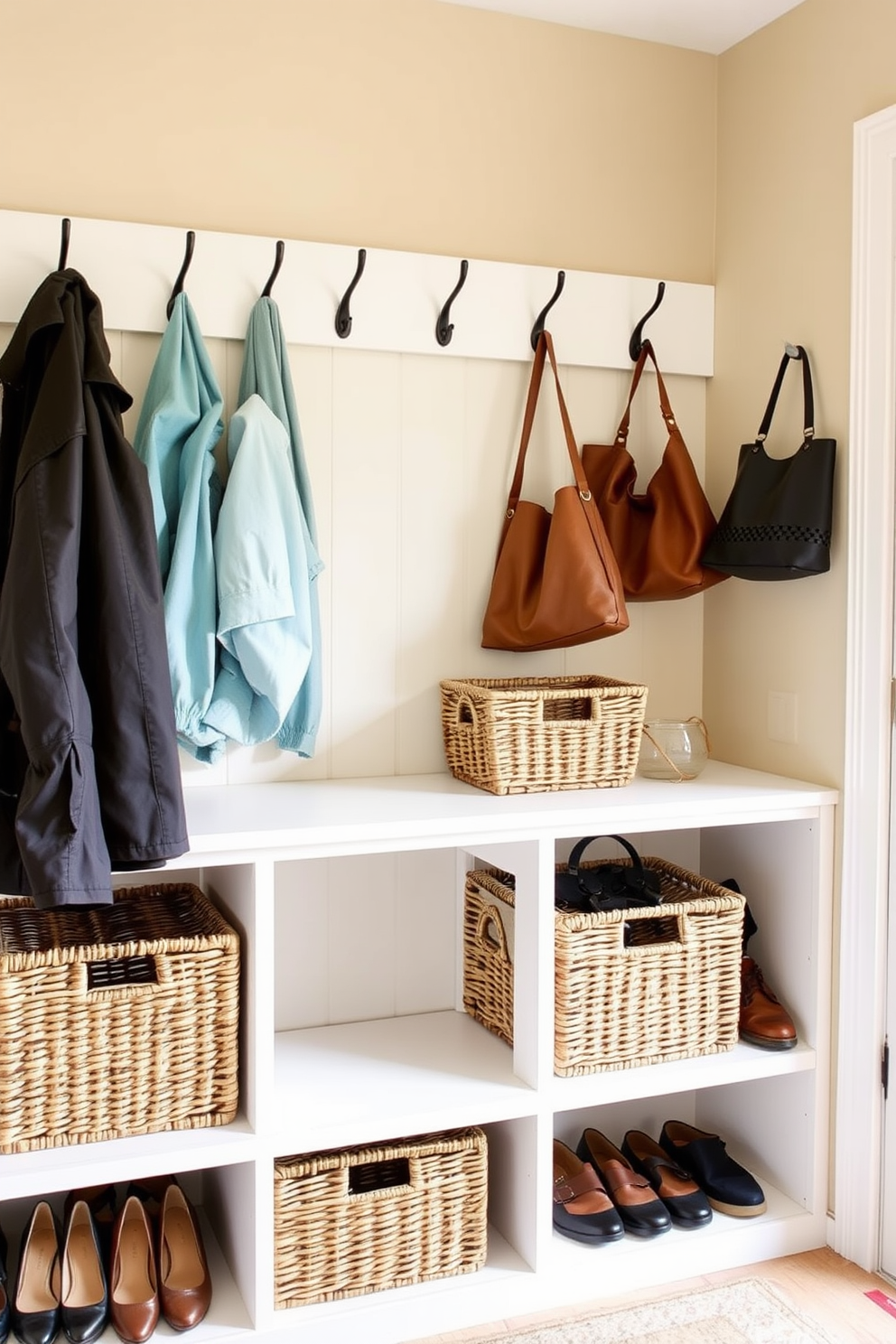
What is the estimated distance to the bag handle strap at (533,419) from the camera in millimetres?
2230

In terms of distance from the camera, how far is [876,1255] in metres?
2.06

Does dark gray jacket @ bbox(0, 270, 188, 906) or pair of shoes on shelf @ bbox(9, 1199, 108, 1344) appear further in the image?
pair of shoes on shelf @ bbox(9, 1199, 108, 1344)

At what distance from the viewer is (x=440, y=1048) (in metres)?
2.11

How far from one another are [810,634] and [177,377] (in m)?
1.22

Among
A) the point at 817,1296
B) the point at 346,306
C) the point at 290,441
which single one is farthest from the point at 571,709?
the point at 817,1296

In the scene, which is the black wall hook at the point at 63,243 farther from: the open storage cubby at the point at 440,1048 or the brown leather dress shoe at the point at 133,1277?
the brown leather dress shoe at the point at 133,1277

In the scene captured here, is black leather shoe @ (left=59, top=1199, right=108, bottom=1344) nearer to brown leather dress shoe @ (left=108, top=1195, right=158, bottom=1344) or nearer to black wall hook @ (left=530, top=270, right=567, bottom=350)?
brown leather dress shoe @ (left=108, top=1195, right=158, bottom=1344)

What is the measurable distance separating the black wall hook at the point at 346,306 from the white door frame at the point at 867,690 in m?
0.86

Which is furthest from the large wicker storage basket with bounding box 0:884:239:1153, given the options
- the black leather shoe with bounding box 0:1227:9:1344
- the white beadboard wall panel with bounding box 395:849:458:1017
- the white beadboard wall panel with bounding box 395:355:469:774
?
the white beadboard wall panel with bounding box 395:355:469:774

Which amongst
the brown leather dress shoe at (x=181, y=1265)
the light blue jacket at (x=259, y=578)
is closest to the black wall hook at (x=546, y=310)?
the light blue jacket at (x=259, y=578)

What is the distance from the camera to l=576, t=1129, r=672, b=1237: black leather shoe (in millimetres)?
2047

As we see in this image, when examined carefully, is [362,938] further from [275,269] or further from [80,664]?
[275,269]

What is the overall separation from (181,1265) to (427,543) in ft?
4.30

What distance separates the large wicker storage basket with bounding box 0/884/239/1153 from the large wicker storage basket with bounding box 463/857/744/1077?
0.53 m
